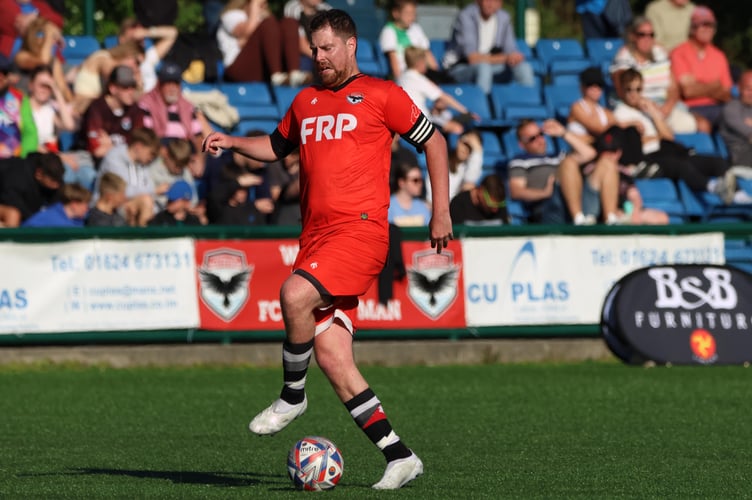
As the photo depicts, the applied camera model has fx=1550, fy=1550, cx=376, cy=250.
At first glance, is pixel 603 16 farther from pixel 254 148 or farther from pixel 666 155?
→ pixel 254 148

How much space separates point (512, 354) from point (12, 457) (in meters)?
7.54

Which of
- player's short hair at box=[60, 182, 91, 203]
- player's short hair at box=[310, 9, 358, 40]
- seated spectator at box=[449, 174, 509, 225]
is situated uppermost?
player's short hair at box=[310, 9, 358, 40]

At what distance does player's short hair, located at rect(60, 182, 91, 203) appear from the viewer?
14656 millimetres

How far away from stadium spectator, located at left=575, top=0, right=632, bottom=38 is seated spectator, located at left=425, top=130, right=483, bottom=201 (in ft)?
17.5

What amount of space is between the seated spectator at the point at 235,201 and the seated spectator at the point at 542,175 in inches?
116

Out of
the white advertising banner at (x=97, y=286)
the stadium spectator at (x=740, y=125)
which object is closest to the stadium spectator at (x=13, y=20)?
the white advertising banner at (x=97, y=286)

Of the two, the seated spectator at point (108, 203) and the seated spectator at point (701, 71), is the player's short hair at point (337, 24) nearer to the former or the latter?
the seated spectator at point (108, 203)

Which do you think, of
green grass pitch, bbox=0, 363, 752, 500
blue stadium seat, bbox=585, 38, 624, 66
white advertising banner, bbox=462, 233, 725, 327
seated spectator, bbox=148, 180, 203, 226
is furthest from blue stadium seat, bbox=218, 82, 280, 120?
blue stadium seat, bbox=585, 38, 624, 66

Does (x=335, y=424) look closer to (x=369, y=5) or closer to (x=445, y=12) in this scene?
→ (x=369, y=5)

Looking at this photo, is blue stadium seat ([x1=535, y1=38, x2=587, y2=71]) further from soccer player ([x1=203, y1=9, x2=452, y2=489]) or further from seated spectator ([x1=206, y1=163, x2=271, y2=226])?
soccer player ([x1=203, y1=9, x2=452, y2=489])

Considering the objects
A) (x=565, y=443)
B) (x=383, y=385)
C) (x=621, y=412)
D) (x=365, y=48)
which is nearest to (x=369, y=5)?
(x=365, y=48)

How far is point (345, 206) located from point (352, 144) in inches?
11.6

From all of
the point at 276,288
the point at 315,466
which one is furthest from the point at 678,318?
the point at 315,466

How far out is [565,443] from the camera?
938 cm
